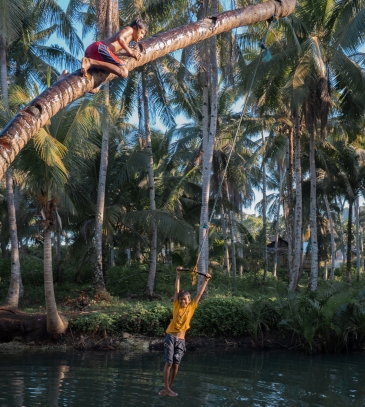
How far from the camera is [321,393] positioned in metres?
10.9

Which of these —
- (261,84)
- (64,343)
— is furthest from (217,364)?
(261,84)

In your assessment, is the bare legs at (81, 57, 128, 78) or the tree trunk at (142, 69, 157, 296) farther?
the tree trunk at (142, 69, 157, 296)

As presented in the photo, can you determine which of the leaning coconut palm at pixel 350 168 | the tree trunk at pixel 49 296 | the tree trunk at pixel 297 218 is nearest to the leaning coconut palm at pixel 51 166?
the tree trunk at pixel 49 296

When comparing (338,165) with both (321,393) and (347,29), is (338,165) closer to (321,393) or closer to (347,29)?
(347,29)

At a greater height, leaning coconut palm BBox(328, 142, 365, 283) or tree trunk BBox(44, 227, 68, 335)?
leaning coconut palm BBox(328, 142, 365, 283)

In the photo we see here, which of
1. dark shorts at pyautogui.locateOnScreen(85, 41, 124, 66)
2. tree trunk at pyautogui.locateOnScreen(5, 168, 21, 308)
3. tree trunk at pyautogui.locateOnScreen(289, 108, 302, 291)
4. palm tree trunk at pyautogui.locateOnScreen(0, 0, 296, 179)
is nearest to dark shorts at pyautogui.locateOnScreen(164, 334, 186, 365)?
palm tree trunk at pyautogui.locateOnScreen(0, 0, 296, 179)

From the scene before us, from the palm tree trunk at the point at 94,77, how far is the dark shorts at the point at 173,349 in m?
4.32

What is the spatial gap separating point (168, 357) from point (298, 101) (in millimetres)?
14442

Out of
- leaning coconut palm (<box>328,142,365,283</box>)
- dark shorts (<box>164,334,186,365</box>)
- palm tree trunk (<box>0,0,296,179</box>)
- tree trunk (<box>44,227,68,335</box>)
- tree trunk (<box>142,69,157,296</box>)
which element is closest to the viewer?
palm tree trunk (<box>0,0,296,179</box>)

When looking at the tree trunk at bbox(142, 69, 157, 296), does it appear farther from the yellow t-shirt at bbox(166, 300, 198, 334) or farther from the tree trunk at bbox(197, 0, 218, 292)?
the yellow t-shirt at bbox(166, 300, 198, 334)

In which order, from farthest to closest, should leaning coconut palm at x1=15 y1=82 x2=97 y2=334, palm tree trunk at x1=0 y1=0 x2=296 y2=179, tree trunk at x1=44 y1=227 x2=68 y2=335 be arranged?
tree trunk at x1=44 y1=227 x2=68 y2=335 < leaning coconut palm at x1=15 y1=82 x2=97 y2=334 < palm tree trunk at x1=0 y1=0 x2=296 y2=179

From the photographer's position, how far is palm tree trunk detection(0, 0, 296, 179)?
5094mm

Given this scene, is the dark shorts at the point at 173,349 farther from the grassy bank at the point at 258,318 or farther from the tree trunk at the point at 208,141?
the tree trunk at the point at 208,141

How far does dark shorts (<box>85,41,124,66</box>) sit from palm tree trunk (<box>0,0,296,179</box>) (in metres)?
0.16
